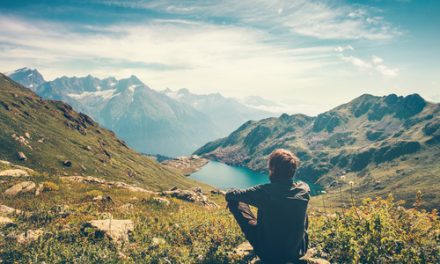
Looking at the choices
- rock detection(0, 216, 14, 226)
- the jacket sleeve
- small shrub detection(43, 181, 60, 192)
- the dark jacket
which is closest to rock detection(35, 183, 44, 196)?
small shrub detection(43, 181, 60, 192)

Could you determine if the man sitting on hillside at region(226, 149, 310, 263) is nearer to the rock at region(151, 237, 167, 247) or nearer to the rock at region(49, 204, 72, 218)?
the rock at region(151, 237, 167, 247)

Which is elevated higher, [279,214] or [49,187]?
[279,214]

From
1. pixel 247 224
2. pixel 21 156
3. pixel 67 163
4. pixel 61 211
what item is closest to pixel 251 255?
pixel 247 224

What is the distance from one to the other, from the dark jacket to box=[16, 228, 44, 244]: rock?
8.99 metres

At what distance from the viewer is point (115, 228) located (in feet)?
44.4

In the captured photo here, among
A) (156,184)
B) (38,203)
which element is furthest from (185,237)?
(156,184)

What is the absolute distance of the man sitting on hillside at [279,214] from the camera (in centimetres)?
1025

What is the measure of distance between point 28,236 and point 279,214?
407 inches

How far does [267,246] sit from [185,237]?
451cm

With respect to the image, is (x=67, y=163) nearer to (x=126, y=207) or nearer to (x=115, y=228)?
(x=126, y=207)

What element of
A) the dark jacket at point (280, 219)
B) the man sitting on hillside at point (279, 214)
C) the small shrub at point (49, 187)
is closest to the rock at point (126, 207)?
the small shrub at point (49, 187)

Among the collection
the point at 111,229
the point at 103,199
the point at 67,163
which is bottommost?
the point at 67,163

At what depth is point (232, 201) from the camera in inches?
456

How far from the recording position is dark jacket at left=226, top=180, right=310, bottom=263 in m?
10.2
